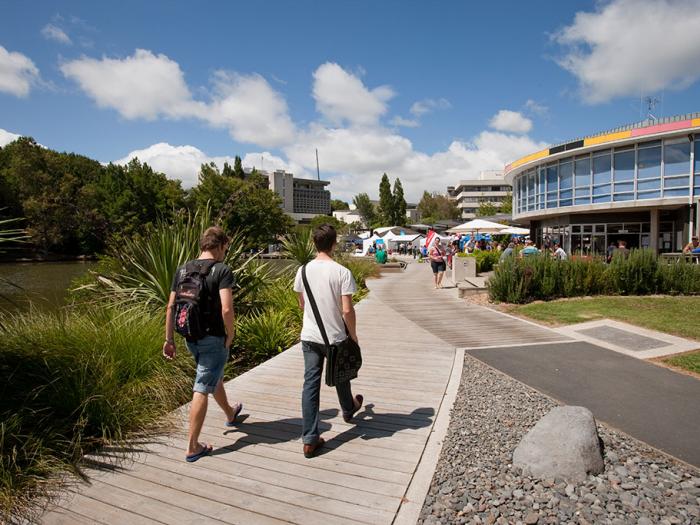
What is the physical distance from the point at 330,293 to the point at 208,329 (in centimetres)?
95

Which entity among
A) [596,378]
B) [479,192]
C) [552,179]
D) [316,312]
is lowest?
[596,378]

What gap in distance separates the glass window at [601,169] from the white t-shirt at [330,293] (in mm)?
25205

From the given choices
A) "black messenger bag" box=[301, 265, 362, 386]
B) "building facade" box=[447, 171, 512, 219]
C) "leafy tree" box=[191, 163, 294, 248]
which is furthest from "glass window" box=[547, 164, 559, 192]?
"building facade" box=[447, 171, 512, 219]

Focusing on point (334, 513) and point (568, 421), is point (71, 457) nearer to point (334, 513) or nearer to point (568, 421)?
point (334, 513)

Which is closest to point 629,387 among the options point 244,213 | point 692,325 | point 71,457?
point 692,325

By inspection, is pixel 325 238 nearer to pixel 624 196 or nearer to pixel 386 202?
pixel 624 196

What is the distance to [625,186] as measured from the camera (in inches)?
896

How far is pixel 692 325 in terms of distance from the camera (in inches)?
315

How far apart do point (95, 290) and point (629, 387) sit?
27.8 ft

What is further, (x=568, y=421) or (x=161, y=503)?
(x=568, y=421)

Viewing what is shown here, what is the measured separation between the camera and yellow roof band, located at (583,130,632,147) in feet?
72.7

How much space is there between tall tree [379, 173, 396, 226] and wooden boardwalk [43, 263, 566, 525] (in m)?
76.5

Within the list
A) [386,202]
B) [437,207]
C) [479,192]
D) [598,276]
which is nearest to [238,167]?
[386,202]

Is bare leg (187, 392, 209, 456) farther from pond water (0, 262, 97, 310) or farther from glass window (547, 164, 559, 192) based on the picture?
glass window (547, 164, 559, 192)
